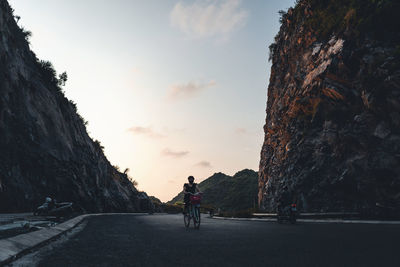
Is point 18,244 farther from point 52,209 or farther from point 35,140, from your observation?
point 35,140

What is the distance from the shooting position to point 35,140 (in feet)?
86.8

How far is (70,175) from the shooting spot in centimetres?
2880

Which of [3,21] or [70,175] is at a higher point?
[3,21]

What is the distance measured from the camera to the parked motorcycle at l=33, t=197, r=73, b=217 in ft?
57.9

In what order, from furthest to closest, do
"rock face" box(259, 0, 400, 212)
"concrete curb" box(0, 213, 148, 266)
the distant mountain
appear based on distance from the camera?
the distant mountain, "rock face" box(259, 0, 400, 212), "concrete curb" box(0, 213, 148, 266)

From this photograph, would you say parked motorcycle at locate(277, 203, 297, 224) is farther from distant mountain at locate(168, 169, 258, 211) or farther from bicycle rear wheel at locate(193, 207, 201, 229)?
distant mountain at locate(168, 169, 258, 211)

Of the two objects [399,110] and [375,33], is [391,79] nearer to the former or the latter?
[399,110]

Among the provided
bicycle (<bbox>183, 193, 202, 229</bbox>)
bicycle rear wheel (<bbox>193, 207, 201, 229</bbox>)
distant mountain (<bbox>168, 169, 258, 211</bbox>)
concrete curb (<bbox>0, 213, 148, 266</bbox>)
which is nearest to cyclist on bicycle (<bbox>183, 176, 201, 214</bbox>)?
bicycle (<bbox>183, 193, 202, 229</bbox>)

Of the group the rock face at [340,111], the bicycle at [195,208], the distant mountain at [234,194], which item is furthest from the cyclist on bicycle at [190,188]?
the distant mountain at [234,194]

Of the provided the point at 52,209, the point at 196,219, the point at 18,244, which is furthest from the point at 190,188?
the point at 18,244

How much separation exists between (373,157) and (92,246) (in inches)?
993

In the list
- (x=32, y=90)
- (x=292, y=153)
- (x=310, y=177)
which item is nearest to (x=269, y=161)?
(x=292, y=153)

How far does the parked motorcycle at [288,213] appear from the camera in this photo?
18609 mm

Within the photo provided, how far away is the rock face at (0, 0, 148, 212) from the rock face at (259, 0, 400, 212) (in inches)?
673
